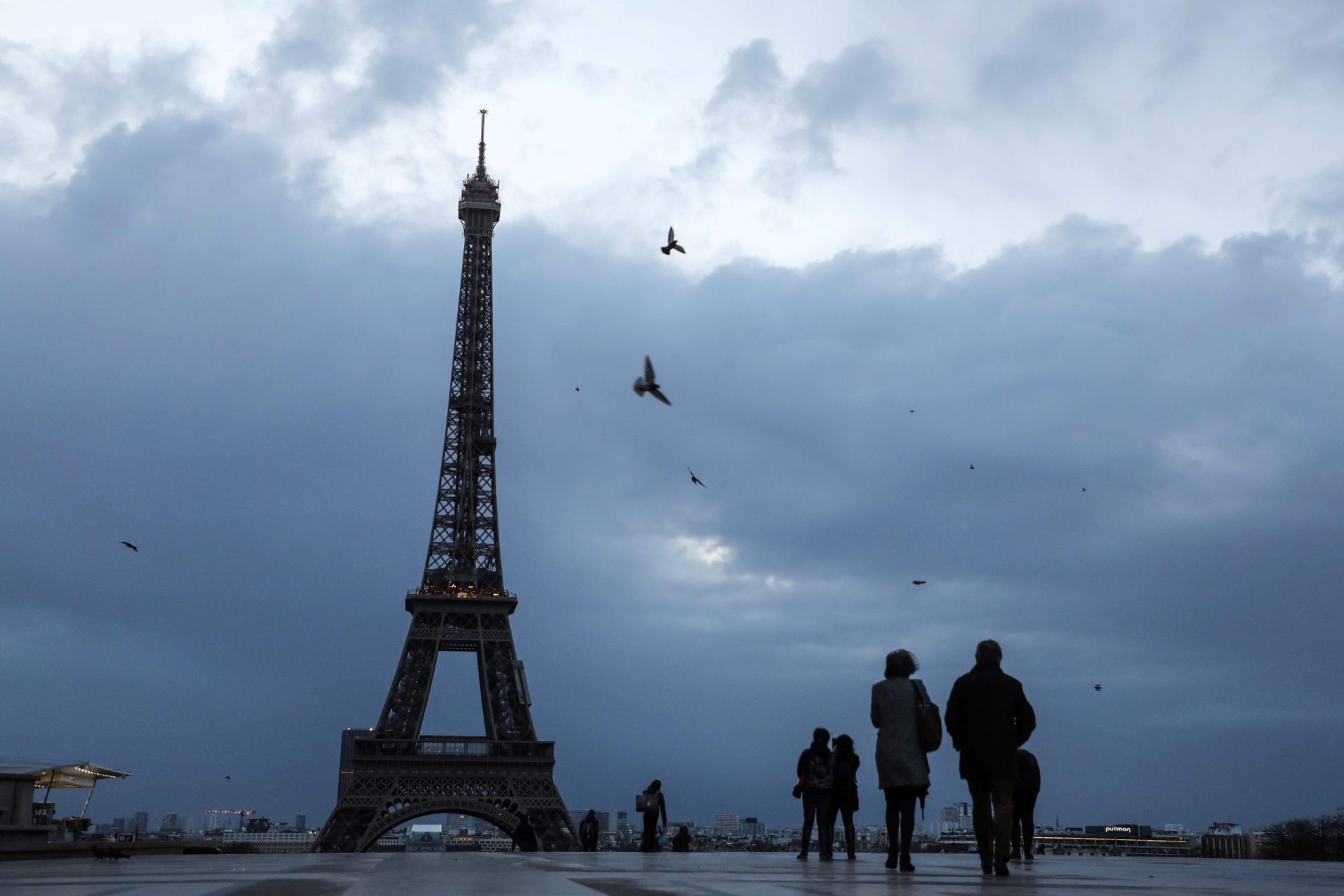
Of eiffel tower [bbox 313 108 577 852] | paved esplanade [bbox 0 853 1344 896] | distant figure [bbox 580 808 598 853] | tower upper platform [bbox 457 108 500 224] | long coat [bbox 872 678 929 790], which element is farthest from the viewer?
tower upper platform [bbox 457 108 500 224]

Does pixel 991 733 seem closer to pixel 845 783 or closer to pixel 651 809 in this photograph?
pixel 845 783

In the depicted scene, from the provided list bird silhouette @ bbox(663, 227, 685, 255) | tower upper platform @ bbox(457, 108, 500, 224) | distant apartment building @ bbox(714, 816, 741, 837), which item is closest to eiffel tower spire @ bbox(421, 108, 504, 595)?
tower upper platform @ bbox(457, 108, 500, 224)

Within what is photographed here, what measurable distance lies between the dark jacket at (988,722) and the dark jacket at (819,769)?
14.8 feet

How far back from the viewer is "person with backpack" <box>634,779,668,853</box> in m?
24.4

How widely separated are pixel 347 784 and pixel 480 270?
3716 cm

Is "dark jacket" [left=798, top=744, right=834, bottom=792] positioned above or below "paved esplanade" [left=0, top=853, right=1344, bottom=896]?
above

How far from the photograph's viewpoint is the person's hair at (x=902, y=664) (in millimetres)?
13062

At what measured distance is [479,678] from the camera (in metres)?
72.6

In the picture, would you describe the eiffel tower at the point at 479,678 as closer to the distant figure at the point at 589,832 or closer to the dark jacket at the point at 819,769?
the distant figure at the point at 589,832

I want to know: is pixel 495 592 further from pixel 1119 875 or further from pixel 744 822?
pixel 1119 875

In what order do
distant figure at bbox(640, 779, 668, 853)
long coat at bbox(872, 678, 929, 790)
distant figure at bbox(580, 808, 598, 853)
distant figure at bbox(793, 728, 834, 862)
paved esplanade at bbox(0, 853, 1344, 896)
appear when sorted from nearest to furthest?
paved esplanade at bbox(0, 853, 1344, 896) → long coat at bbox(872, 678, 929, 790) → distant figure at bbox(793, 728, 834, 862) → distant figure at bbox(640, 779, 668, 853) → distant figure at bbox(580, 808, 598, 853)

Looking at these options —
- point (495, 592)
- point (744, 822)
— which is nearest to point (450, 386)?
point (495, 592)

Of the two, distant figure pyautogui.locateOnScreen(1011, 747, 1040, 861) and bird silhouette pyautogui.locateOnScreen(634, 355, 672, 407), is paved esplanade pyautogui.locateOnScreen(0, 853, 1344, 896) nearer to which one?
distant figure pyautogui.locateOnScreen(1011, 747, 1040, 861)

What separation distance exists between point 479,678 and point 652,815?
161ft
